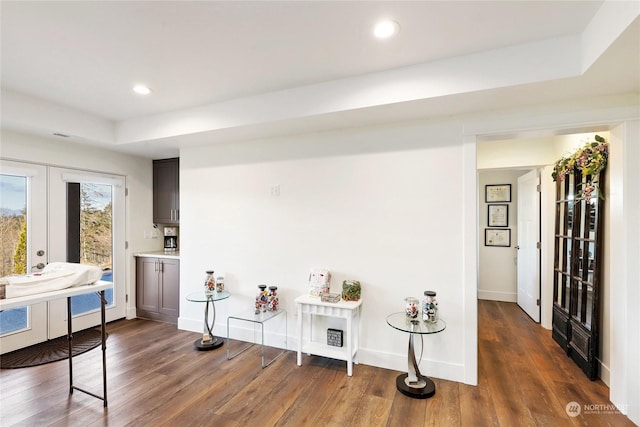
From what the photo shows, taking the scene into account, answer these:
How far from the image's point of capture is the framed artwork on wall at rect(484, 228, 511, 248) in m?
5.37

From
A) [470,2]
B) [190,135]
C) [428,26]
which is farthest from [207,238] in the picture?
[470,2]

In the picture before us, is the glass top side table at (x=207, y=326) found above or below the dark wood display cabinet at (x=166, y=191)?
below

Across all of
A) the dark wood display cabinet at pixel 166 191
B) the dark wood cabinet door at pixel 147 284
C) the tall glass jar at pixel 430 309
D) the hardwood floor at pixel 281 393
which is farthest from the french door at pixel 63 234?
the tall glass jar at pixel 430 309

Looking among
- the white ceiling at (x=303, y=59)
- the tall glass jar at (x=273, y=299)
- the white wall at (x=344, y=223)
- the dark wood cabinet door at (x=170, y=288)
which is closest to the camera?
the white ceiling at (x=303, y=59)

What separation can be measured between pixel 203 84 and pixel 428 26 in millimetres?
1941

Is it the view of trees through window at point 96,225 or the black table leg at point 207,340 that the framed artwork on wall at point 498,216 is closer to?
the black table leg at point 207,340

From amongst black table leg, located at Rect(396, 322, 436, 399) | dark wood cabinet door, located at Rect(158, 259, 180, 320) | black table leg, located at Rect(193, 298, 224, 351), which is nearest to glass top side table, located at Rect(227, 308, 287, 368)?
black table leg, located at Rect(193, 298, 224, 351)

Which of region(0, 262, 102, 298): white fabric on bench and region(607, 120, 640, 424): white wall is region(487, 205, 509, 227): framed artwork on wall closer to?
region(607, 120, 640, 424): white wall

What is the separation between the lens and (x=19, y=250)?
337 cm

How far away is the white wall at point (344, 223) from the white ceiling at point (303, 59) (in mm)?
342

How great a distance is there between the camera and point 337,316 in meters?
2.94

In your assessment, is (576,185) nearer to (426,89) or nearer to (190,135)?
(426,89)

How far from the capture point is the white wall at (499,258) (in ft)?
17.5

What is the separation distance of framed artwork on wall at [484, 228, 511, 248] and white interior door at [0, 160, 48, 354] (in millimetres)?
6424
